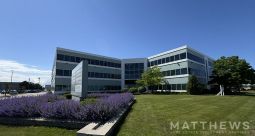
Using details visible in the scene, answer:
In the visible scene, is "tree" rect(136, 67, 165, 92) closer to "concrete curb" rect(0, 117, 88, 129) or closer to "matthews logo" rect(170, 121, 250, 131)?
"matthews logo" rect(170, 121, 250, 131)

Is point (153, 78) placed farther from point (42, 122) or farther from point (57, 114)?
point (42, 122)

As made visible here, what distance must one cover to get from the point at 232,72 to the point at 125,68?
3052cm

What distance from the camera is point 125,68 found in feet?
179

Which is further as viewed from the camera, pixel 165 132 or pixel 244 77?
pixel 244 77

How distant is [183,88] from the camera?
3897cm

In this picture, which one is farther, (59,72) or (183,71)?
(59,72)

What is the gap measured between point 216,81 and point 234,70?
4.28 meters

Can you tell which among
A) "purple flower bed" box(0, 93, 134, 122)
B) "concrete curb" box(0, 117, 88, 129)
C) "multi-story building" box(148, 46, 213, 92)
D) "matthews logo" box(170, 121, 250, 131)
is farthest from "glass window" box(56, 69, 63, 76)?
Answer: "matthews logo" box(170, 121, 250, 131)

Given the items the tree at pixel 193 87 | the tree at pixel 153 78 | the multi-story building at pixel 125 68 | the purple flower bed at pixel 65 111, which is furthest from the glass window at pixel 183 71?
the purple flower bed at pixel 65 111

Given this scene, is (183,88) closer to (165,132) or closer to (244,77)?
(244,77)

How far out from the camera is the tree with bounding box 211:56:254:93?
33281mm

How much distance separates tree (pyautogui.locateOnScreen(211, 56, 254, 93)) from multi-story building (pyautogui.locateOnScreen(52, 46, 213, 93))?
591 centimetres

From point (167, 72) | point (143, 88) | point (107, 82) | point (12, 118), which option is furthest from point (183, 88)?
point (12, 118)

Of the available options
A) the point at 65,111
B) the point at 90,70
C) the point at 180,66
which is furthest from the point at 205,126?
the point at 90,70
